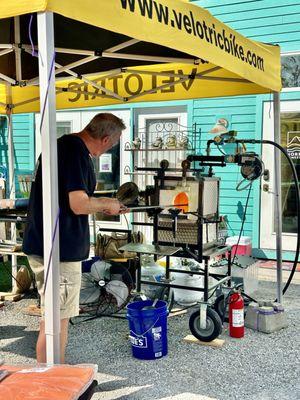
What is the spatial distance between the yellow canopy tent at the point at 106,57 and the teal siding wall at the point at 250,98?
1.76 metres

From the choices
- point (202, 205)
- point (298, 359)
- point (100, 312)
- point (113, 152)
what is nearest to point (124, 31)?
point (202, 205)

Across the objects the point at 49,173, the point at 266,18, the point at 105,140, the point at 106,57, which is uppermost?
the point at 266,18

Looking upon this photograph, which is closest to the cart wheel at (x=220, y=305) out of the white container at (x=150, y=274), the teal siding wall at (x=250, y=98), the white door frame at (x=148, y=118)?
the white container at (x=150, y=274)

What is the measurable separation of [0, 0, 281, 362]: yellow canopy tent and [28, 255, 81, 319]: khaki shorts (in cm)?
47

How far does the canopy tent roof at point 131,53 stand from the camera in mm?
2334

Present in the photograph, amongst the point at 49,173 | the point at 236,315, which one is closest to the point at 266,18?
the point at 236,315

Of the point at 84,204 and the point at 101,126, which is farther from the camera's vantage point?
the point at 101,126

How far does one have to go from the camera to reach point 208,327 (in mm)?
3850

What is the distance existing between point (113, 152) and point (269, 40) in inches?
112

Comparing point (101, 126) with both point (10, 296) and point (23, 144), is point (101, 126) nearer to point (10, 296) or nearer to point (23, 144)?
point (10, 296)

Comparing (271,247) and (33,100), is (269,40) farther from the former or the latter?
(33,100)

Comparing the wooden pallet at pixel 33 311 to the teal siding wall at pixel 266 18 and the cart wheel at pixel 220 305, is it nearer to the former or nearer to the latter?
the cart wheel at pixel 220 305

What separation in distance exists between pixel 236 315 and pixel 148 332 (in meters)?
0.84

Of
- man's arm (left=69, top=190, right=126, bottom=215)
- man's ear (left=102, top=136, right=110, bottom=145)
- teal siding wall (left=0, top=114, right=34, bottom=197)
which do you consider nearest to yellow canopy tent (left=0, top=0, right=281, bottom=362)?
man's arm (left=69, top=190, right=126, bottom=215)
